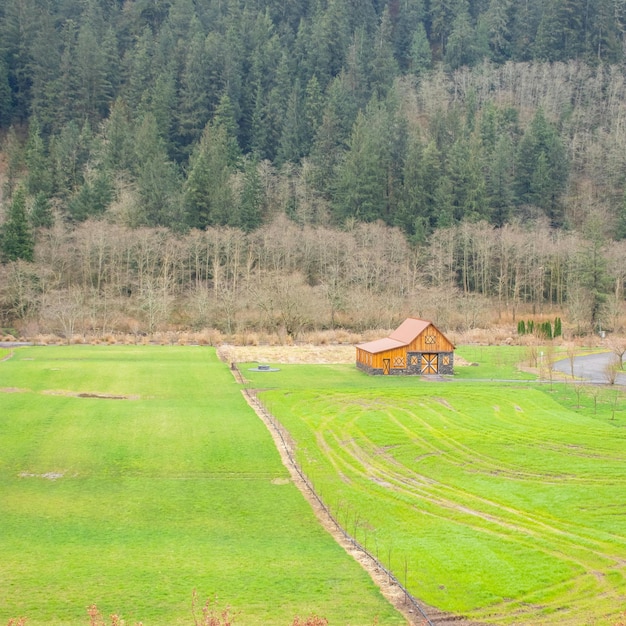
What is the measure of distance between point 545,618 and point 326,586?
194 inches

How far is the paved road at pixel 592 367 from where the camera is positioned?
153 ft

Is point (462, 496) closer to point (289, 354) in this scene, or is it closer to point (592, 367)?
point (592, 367)

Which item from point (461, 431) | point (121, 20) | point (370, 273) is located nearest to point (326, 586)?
point (461, 431)

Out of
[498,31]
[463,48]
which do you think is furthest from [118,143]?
[498,31]

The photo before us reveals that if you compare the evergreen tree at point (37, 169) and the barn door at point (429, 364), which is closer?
the barn door at point (429, 364)

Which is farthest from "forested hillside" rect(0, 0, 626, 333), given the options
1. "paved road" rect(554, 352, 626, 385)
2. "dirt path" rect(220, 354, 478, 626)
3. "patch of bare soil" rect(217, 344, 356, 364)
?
"dirt path" rect(220, 354, 478, 626)

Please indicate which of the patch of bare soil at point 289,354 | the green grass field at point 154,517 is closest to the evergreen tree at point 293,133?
the patch of bare soil at point 289,354

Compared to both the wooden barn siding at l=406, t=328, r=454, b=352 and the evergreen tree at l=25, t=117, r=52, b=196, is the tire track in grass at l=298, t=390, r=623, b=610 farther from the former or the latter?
the evergreen tree at l=25, t=117, r=52, b=196

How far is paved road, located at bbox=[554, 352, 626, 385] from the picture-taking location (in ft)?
153

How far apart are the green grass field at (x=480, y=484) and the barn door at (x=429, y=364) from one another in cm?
451

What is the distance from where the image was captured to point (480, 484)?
85.8 feet

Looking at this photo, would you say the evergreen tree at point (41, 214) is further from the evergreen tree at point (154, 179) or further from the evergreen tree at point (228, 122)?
the evergreen tree at point (228, 122)

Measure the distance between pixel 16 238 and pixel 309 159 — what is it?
139 ft

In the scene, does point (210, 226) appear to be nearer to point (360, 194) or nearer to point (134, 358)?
point (360, 194)
